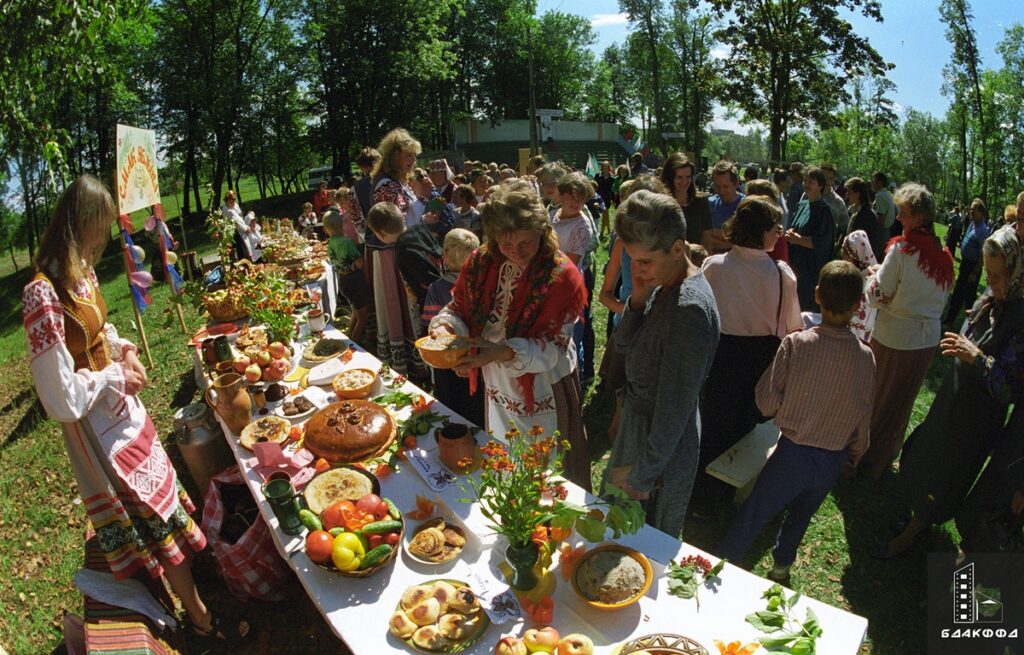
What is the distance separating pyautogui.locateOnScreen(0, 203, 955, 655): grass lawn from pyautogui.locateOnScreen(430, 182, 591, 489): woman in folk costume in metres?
1.25

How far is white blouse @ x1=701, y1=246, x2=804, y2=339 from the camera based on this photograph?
327 centimetres

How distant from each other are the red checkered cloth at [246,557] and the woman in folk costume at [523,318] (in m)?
1.38

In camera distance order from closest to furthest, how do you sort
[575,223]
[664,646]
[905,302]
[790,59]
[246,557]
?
1. [664,646]
2. [246,557]
3. [905,302]
4. [575,223]
5. [790,59]

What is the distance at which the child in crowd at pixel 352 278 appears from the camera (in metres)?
5.51

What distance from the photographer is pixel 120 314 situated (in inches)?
368

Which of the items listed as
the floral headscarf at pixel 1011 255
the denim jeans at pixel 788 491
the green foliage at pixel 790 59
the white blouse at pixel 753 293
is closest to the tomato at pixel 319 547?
the denim jeans at pixel 788 491

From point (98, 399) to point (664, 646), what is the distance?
2.45 metres

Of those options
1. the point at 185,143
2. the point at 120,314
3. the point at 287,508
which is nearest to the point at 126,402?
the point at 287,508

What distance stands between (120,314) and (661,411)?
33.3 feet

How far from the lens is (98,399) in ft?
7.91
